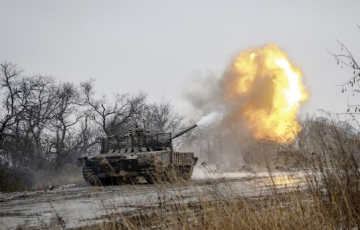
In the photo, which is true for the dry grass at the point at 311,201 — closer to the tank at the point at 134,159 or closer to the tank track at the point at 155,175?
the tank track at the point at 155,175

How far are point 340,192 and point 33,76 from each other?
108 ft

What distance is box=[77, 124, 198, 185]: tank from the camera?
680 inches

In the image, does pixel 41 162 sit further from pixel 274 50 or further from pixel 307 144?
pixel 307 144

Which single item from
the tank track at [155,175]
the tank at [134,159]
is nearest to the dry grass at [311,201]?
the tank track at [155,175]

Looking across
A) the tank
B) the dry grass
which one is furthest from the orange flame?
the dry grass

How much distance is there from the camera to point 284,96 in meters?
21.7

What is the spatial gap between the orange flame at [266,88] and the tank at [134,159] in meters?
4.51

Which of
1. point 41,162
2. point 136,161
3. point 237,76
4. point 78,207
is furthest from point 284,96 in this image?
point 41,162

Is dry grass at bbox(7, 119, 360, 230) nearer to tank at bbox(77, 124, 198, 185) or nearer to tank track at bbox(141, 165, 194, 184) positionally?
tank track at bbox(141, 165, 194, 184)

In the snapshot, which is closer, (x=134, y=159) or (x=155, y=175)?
(x=155, y=175)

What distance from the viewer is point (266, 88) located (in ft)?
73.2

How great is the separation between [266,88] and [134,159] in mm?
8758

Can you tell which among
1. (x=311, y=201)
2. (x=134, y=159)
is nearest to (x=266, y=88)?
(x=134, y=159)

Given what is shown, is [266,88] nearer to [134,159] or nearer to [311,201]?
[134,159]
